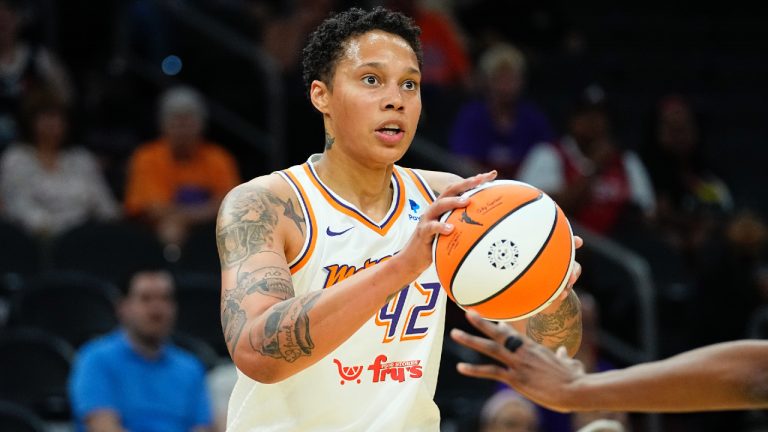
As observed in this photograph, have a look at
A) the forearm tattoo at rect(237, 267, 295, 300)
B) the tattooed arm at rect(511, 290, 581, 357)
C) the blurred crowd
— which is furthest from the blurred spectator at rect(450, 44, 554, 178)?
the forearm tattoo at rect(237, 267, 295, 300)

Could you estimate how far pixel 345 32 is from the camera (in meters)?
4.29

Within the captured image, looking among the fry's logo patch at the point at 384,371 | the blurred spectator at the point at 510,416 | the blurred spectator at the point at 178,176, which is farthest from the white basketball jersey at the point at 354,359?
the blurred spectator at the point at 178,176

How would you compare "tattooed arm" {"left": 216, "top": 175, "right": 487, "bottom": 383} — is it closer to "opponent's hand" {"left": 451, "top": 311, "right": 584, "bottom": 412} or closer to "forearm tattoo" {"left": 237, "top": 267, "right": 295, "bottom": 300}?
"forearm tattoo" {"left": 237, "top": 267, "right": 295, "bottom": 300}

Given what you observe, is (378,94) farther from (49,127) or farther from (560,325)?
(49,127)

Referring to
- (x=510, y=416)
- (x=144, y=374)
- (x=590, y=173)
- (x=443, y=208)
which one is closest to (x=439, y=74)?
(x=590, y=173)

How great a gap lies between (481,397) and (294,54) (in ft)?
11.7

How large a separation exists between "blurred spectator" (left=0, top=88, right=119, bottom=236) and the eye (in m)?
5.47

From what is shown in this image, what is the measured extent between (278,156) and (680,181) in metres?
3.41

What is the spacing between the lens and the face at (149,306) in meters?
7.70

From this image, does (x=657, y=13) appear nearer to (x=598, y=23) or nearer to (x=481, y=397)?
(x=598, y=23)

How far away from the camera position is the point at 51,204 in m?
9.27

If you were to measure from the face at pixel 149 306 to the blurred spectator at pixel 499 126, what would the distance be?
305 centimetres

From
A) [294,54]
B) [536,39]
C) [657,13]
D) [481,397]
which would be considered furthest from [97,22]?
[657,13]

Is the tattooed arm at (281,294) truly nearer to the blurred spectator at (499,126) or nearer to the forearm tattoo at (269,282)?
the forearm tattoo at (269,282)
